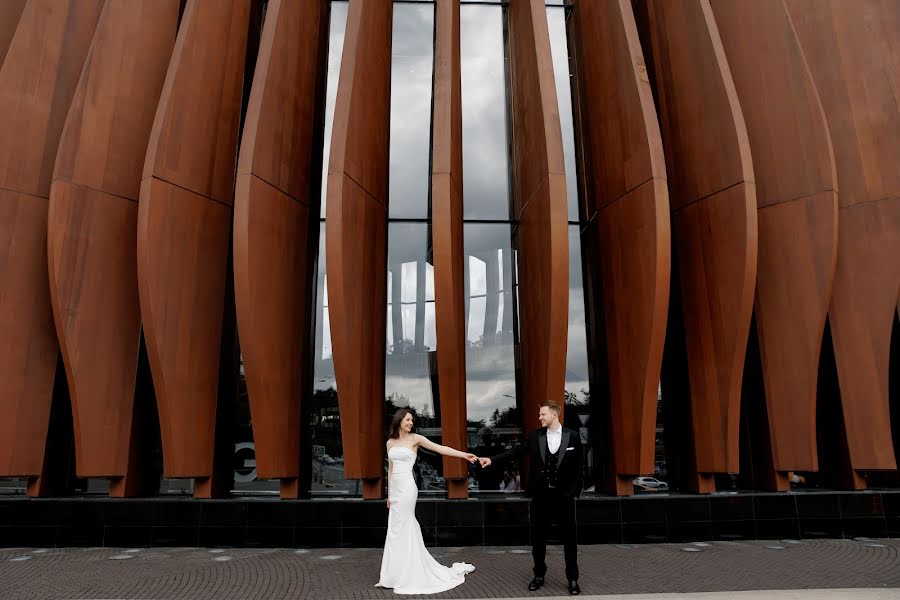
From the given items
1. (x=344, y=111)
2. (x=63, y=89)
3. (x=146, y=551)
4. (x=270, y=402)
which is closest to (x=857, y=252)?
(x=344, y=111)

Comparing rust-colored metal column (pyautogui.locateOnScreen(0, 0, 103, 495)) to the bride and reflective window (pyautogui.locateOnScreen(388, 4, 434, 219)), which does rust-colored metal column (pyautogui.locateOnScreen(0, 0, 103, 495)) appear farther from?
the bride

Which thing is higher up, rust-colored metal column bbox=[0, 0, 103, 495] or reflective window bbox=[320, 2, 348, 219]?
reflective window bbox=[320, 2, 348, 219]

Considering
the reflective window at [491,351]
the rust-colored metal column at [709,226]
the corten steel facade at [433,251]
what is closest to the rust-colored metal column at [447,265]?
the corten steel facade at [433,251]

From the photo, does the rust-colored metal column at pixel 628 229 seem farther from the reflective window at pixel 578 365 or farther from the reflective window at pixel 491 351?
the reflective window at pixel 491 351

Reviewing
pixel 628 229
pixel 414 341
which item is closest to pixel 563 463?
pixel 628 229

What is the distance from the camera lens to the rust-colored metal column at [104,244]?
7.79 meters

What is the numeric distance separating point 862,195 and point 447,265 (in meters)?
6.56

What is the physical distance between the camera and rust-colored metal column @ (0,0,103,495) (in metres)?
8.00

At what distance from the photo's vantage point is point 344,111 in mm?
7938

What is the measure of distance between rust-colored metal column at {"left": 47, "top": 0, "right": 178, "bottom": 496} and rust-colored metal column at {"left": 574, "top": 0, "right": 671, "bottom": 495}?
727 centimetres

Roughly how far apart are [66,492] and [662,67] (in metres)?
12.3

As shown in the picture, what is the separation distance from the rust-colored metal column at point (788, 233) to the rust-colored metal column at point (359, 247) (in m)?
5.91

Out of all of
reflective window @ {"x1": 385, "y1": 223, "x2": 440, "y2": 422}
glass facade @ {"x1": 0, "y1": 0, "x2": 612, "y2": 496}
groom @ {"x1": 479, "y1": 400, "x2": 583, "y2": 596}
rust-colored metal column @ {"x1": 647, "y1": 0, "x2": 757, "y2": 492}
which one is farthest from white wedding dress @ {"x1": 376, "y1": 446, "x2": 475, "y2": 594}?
rust-colored metal column @ {"x1": 647, "y1": 0, "x2": 757, "y2": 492}

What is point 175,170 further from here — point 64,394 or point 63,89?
point 64,394
